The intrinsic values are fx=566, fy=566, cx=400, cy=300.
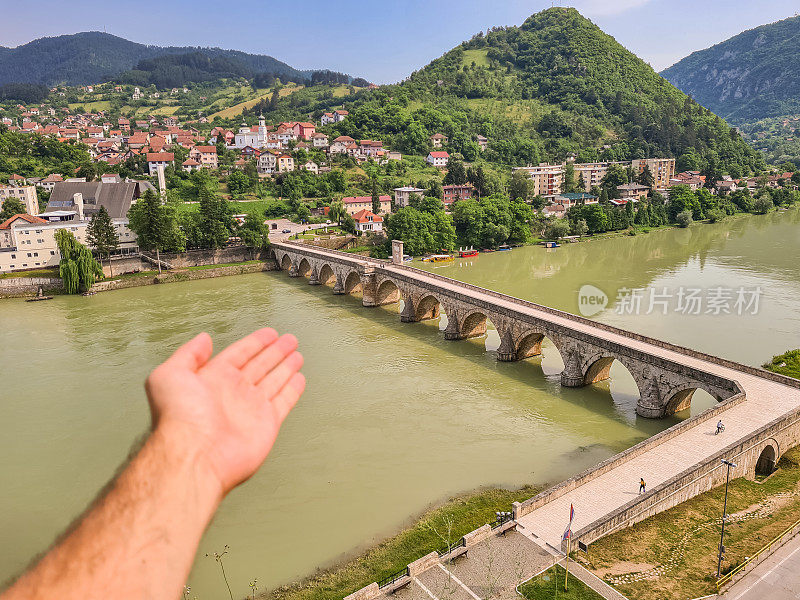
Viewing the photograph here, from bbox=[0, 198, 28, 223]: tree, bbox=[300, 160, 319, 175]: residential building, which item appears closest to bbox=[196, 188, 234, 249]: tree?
bbox=[0, 198, 28, 223]: tree

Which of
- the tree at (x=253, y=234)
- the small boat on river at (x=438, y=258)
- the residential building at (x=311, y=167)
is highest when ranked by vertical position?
the residential building at (x=311, y=167)

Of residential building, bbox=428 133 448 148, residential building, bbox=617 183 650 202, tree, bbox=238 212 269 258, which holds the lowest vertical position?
tree, bbox=238 212 269 258

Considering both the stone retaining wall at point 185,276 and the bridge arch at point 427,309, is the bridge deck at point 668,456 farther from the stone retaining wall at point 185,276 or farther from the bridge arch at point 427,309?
the stone retaining wall at point 185,276

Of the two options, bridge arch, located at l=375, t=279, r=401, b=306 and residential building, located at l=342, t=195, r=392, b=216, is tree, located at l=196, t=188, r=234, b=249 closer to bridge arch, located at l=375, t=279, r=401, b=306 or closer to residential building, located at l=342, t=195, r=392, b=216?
residential building, located at l=342, t=195, r=392, b=216

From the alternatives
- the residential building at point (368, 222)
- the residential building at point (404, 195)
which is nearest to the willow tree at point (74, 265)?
the residential building at point (368, 222)

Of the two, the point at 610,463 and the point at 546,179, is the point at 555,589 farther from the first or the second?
the point at 546,179
